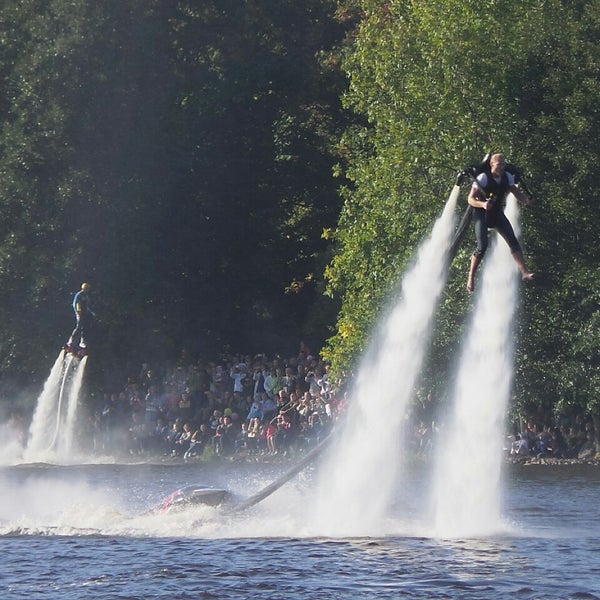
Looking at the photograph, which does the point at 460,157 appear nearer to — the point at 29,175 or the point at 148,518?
the point at 148,518

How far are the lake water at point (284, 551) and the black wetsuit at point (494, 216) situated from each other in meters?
6.10

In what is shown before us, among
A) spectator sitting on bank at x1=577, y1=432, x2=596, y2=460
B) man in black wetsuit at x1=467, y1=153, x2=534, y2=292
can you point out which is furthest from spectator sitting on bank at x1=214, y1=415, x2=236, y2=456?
man in black wetsuit at x1=467, y1=153, x2=534, y2=292

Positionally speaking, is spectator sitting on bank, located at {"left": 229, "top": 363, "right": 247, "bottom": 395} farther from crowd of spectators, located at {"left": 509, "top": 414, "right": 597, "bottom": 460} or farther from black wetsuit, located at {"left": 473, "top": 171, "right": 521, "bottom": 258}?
black wetsuit, located at {"left": 473, "top": 171, "right": 521, "bottom": 258}

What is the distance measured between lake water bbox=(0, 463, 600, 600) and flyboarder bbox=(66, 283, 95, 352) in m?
14.0

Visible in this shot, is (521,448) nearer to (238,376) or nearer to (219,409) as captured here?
(238,376)

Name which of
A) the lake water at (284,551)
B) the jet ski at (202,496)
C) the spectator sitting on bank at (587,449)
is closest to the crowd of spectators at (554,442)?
the spectator sitting on bank at (587,449)

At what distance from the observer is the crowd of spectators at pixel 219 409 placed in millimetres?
53562

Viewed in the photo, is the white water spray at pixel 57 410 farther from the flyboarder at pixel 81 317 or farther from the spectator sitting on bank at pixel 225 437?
the spectator sitting on bank at pixel 225 437

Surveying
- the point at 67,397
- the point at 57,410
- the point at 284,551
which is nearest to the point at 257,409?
the point at 67,397

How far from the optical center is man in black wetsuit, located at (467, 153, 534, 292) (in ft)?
93.8

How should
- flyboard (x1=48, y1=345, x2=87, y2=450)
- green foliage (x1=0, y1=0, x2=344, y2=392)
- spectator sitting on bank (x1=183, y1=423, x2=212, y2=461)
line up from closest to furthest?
spectator sitting on bank (x1=183, y1=423, x2=212, y2=461) → flyboard (x1=48, y1=345, x2=87, y2=450) → green foliage (x1=0, y1=0, x2=344, y2=392)

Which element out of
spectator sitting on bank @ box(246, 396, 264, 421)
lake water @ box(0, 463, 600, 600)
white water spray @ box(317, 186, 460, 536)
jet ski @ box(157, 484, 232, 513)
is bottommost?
lake water @ box(0, 463, 600, 600)

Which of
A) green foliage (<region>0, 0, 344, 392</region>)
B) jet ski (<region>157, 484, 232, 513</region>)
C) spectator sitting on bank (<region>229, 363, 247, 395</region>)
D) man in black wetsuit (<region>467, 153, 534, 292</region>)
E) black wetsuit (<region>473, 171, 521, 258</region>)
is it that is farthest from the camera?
green foliage (<region>0, 0, 344, 392</region>)

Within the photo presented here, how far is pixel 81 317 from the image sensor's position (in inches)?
2366
